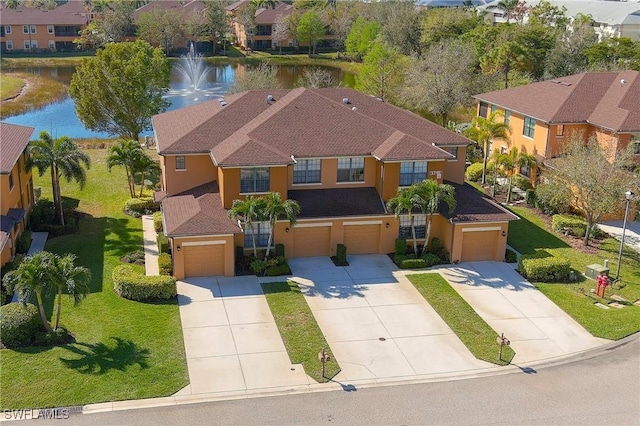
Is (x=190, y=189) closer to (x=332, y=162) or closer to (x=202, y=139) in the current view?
(x=202, y=139)

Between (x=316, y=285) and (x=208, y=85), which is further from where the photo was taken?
(x=208, y=85)

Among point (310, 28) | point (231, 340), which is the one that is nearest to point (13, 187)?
point (231, 340)

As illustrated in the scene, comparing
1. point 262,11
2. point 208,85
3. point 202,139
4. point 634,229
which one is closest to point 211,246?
point 202,139

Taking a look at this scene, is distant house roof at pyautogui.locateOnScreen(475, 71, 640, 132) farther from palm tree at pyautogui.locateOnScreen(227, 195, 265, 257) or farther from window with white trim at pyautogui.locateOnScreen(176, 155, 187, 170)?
window with white trim at pyautogui.locateOnScreen(176, 155, 187, 170)

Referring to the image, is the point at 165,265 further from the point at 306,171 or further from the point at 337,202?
the point at 337,202

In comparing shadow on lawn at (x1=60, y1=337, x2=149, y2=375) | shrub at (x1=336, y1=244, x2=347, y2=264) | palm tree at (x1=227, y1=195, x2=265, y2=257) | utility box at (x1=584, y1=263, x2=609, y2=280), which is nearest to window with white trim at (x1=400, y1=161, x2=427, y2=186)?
shrub at (x1=336, y1=244, x2=347, y2=264)

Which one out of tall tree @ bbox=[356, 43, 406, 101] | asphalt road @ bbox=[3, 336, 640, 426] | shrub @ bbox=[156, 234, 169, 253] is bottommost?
asphalt road @ bbox=[3, 336, 640, 426]

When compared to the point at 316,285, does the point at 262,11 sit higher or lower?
higher
